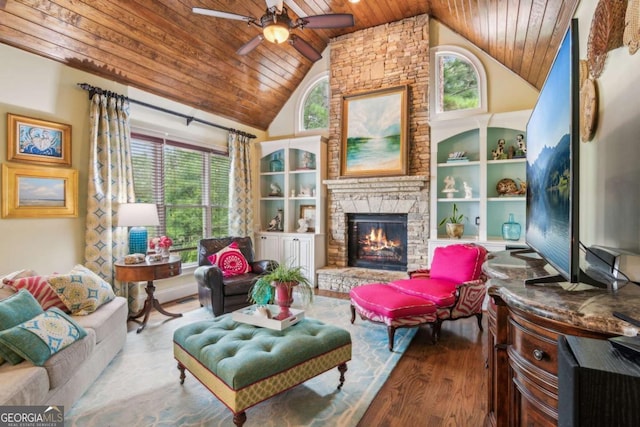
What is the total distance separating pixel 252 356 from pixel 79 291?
5.37 ft

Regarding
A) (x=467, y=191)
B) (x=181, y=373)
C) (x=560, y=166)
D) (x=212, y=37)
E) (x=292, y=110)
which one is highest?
(x=212, y=37)

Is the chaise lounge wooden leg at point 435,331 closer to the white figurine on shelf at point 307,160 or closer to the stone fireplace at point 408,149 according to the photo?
the stone fireplace at point 408,149

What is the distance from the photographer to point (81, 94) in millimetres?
3643

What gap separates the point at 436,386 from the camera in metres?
2.42

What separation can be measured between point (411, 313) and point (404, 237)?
7.53 feet

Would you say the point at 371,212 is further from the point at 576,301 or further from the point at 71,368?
the point at 576,301

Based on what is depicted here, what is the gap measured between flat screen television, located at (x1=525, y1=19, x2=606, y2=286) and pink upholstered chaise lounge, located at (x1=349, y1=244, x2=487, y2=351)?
4.87ft

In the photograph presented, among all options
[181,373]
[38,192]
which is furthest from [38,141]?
[181,373]

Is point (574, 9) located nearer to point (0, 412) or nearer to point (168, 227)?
point (0, 412)

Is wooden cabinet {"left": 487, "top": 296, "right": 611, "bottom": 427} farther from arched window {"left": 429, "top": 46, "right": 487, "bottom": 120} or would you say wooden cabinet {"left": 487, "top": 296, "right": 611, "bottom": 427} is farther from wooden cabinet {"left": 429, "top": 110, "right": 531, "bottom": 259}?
arched window {"left": 429, "top": 46, "right": 487, "bottom": 120}

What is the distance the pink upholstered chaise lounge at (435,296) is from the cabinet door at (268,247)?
2.42 m

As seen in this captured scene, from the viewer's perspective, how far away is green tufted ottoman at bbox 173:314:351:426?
178 centimetres

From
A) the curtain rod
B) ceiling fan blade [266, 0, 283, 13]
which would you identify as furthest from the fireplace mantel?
ceiling fan blade [266, 0, 283, 13]

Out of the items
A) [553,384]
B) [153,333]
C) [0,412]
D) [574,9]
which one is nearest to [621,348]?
[553,384]
